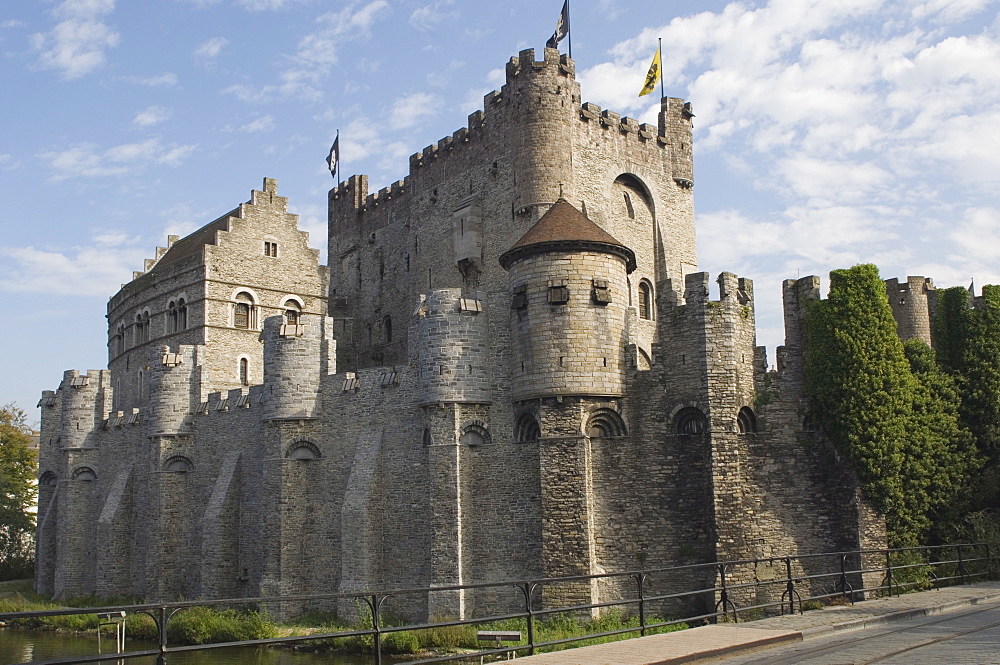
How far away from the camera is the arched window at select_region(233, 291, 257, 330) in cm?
4062

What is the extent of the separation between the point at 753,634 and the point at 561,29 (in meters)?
24.4

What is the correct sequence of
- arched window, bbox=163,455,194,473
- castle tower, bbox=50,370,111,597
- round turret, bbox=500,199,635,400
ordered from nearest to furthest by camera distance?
round turret, bbox=500,199,635,400 → arched window, bbox=163,455,194,473 → castle tower, bbox=50,370,111,597

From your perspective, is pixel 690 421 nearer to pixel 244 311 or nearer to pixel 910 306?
pixel 910 306

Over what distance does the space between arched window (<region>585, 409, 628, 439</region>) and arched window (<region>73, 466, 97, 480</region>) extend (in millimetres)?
25825

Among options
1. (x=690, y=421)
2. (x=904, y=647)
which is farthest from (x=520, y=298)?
(x=904, y=647)

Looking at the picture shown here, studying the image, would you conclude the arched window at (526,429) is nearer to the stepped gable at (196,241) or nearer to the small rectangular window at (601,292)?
the small rectangular window at (601,292)

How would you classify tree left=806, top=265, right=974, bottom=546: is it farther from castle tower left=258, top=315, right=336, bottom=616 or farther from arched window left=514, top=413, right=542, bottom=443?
castle tower left=258, top=315, right=336, bottom=616

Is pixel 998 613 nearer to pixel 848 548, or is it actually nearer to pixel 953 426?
pixel 848 548

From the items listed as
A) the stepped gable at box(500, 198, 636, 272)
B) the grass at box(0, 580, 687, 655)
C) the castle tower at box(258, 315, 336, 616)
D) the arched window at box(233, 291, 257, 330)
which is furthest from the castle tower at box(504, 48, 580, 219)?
the arched window at box(233, 291, 257, 330)

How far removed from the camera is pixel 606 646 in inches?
555

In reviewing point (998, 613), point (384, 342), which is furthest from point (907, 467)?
point (384, 342)

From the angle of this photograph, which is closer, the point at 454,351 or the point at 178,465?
the point at 454,351

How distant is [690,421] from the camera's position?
78.2 ft

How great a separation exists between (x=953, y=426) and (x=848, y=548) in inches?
177
